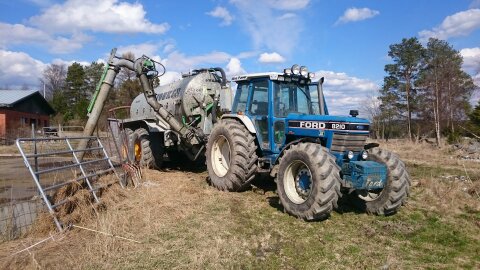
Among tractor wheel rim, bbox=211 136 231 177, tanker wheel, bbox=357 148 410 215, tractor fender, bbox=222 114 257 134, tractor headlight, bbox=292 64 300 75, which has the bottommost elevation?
tanker wheel, bbox=357 148 410 215

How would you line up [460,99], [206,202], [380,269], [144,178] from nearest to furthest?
[380,269] → [206,202] → [144,178] → [460,99]

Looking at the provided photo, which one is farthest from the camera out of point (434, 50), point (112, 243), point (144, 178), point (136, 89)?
point (136, 89)

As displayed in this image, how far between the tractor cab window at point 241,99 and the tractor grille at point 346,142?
2.44 m

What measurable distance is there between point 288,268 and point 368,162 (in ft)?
9.35

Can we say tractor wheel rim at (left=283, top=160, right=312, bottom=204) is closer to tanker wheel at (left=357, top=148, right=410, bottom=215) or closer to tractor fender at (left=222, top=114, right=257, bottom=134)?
tanker wheel at (left=357, top=148, right=410, bottom=215)

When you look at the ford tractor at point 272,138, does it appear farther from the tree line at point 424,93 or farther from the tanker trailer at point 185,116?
the tree line at point 424,93

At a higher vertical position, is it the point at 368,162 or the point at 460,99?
the point at 460,99

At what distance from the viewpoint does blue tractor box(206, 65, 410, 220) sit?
6.40 m

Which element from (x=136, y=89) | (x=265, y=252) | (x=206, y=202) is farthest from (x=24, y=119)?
(x=265, y=252)

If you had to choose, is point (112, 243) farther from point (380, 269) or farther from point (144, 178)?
point (144, 178)

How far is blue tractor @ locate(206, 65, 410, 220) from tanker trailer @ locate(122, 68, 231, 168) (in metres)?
1.91

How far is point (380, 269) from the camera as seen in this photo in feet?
15.0

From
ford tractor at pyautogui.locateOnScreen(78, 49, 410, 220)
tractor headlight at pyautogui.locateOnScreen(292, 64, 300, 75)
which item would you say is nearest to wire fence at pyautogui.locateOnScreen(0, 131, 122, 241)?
ford tractor at pyautogui.locateOnScreen(78, 49, 410, 220)

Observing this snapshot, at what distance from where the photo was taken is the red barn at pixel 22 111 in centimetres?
3216
